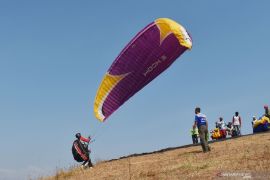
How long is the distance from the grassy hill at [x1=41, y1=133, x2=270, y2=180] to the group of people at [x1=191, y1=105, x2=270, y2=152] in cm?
100

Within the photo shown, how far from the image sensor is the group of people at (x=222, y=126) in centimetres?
2045

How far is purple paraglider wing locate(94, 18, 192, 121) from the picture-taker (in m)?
22.3

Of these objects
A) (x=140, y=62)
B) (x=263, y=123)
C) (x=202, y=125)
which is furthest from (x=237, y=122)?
(x=202, y=125)

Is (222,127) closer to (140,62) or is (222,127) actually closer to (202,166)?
(140,62)

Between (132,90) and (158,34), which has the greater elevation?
(158,34)

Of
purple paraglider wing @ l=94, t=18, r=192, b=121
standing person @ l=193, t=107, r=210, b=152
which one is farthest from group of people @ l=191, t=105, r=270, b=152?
purple paraglider wing @ l=94, t=18, r=192, b=121

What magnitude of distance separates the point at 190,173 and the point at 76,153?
9.23 metres

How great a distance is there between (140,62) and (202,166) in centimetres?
854

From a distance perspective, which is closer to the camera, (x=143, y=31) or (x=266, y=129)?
(x=143, y=31)

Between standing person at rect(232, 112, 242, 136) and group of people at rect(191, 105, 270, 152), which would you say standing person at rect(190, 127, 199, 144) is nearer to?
group of people at rect(191, 105, 270, 152)

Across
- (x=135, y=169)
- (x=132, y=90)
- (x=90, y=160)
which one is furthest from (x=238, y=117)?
(x=135, y=169)

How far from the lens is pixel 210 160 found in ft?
57.5

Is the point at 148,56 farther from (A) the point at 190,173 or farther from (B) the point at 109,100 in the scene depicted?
(A) the point at 190,173

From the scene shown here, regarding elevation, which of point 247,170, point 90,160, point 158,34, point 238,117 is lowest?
point 247,170
